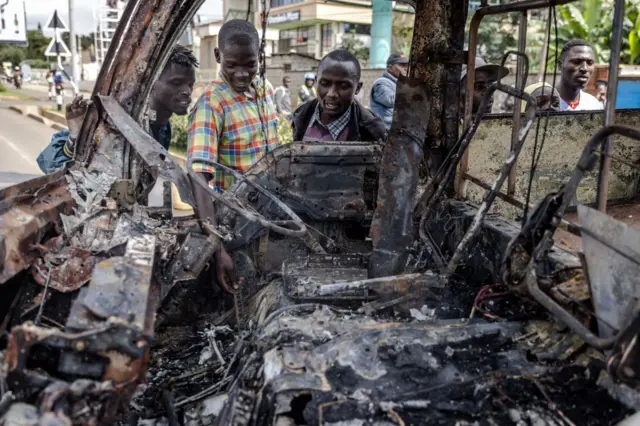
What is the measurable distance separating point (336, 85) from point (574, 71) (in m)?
2.54

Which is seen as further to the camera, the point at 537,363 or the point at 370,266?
the point at 370,266

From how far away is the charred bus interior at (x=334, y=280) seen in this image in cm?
181

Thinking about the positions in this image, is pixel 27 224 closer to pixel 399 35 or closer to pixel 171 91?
pixel 171 91

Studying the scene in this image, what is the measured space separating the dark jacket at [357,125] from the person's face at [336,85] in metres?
0.13

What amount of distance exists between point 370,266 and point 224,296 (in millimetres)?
1106

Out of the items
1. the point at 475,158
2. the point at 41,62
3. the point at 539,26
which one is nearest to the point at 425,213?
the point at 475,158

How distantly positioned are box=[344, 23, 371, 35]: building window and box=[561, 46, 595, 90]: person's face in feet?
77.5

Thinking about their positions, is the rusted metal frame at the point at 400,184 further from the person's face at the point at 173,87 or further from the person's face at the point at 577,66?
the person's face at the point at 577,66

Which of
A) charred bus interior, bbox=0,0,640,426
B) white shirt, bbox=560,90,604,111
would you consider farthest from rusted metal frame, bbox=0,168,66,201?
white shirt, bbox=560,90,604,111

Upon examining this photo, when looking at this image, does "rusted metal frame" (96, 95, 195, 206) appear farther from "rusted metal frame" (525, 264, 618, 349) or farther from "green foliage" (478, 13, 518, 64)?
"green foliage" (478, 13, 518, 64)

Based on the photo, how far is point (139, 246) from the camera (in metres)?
2.40

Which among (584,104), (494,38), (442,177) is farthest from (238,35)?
(494,38)

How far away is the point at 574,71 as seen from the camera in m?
5.35

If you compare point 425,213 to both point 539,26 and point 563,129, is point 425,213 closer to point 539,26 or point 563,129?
point 563,129
